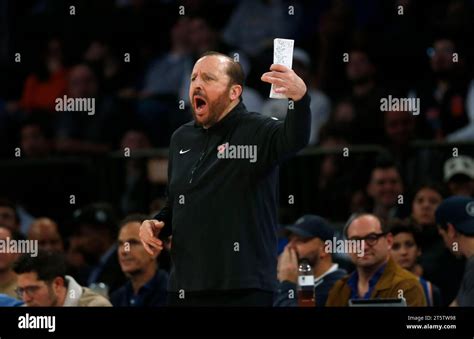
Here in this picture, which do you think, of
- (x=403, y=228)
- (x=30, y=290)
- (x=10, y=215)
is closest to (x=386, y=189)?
(x=403, y=228)

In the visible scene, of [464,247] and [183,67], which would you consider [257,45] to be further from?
[464,247]

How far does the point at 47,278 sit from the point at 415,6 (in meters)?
5.37

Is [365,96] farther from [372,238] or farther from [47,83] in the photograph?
[47,83]

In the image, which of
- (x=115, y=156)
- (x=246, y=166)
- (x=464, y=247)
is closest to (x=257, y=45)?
(x=115, y=156)

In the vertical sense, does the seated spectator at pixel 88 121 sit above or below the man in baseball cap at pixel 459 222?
above

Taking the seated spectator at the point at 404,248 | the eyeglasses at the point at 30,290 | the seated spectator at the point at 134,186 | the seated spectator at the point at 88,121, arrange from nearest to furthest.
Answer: the eyeglasses at the point at 30,290, the seated spectator at the point at 404,248, the seated spectator at the point at 134,186, the seated spectator at the point at 88,121

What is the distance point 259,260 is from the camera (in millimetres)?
7949

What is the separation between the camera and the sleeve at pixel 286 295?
9.34 meters

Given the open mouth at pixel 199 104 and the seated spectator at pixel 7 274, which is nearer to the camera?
the open mouth at pixel 199 104

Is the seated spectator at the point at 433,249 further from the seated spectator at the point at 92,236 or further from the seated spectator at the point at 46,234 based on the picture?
the seated spectator at the point at 46,234

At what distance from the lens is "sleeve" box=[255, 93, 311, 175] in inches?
301

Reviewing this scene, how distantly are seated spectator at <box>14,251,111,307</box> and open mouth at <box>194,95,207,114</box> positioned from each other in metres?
1.83

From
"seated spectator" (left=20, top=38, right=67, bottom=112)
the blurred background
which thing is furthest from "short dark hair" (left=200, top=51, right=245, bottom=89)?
"seated spectator" (left=20, top=38, right=67, bottom=112)

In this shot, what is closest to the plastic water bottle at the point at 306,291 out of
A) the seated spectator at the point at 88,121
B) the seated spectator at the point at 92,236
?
the seated spectator at the point at 92,236
